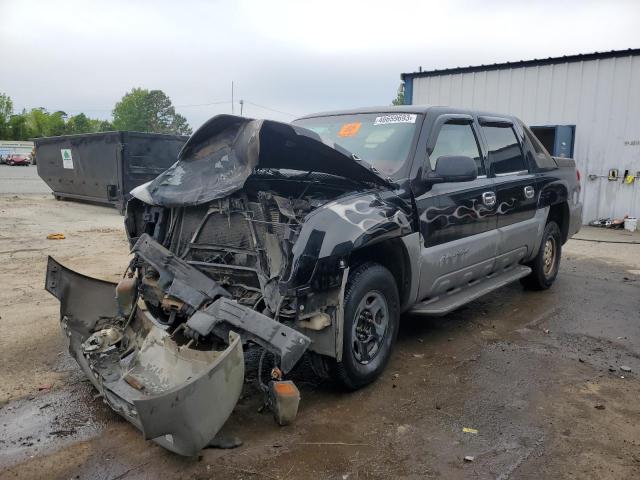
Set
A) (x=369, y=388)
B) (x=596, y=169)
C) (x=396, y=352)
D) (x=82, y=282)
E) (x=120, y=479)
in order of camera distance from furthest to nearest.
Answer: (x=596, y=169)
(x=396, y=352)
(x=82, y=282)
(x=369, y=388)
(x=120, y=479)

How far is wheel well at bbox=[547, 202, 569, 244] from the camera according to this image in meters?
6.49

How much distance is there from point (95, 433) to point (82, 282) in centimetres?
133

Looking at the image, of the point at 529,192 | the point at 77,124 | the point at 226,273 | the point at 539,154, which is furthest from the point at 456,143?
the point at 77,124

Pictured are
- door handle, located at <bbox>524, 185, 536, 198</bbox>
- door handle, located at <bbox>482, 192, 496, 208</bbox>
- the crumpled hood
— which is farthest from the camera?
door handle, located at <bbox>524, 185, 536, 198</bbox>

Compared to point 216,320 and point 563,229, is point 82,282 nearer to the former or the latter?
point 216,320

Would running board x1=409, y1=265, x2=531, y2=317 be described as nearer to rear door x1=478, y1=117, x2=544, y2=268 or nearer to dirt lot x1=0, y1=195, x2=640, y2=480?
rear door x1=478, y1=117, x2=544, y2=268

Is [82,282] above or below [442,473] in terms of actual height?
above

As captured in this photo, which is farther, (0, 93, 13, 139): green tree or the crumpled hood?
(0, 93, 13, 139): green tree

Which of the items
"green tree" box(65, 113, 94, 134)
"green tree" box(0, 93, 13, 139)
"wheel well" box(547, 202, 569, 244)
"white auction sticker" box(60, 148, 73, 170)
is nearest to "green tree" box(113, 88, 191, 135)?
"green tree" box(65, 113, 94, 134)

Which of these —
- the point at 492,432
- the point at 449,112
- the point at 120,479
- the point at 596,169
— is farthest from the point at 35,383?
the point at 596,169

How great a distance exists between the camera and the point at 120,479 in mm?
2709

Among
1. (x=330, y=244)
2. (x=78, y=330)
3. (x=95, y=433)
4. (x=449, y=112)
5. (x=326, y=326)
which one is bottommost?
(x=95, y=433)

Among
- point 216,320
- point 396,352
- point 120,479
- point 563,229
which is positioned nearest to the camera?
point 120,479

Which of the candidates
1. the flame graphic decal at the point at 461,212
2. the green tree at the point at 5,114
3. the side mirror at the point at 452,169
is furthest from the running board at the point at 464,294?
the green tree at the point at 5,114
